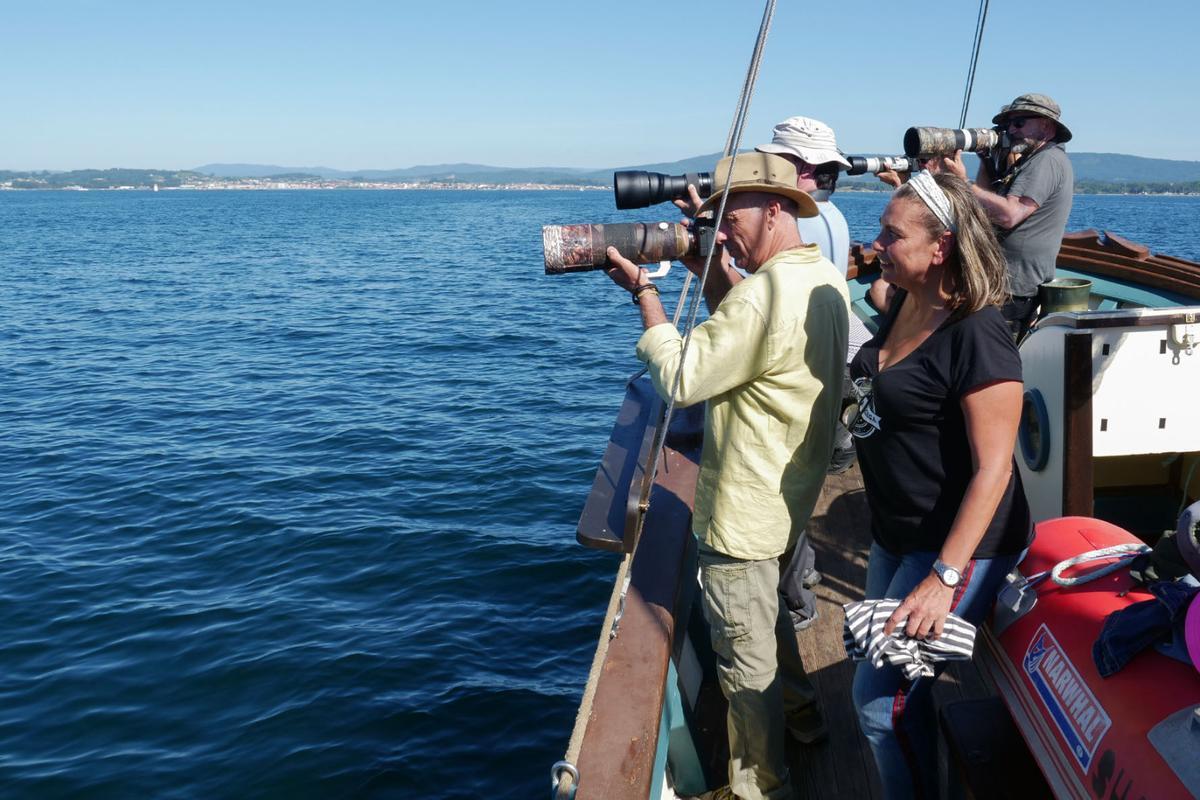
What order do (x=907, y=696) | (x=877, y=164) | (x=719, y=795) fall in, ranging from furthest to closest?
(x=877, y=164)
(x=719, y=795)
(x=907, y=696)

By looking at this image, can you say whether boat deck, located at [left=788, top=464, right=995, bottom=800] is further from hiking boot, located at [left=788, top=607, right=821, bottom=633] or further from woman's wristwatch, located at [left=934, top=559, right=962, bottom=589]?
woman's wristwatch, located at [left=934, top=559, right=962, bottom=589]

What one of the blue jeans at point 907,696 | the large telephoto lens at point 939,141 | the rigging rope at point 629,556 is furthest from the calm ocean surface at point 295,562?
the large telephoto lens at point 939,141

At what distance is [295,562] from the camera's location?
7746mm

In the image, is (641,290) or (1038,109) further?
(1038,109)

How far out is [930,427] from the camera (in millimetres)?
1928

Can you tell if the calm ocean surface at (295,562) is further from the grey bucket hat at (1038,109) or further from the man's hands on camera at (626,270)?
the grey bucket hat at (1038,109)

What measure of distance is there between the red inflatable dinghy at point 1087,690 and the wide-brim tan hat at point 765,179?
1046 millimetres

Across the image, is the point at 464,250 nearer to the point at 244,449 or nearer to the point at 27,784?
the point at 244,449

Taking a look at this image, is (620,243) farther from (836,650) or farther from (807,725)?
(836,650)

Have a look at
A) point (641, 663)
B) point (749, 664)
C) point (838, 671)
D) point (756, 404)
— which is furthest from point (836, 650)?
point (756, 404)

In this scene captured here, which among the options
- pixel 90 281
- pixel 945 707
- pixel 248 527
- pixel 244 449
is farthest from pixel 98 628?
pixel 90 281

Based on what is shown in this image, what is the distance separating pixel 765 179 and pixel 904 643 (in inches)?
43.2

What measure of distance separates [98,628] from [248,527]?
1827 mm

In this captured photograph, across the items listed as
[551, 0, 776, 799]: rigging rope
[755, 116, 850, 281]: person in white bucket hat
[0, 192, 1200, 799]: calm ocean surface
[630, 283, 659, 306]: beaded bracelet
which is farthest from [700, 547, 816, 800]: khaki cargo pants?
[0, 192, 1200, 799]: calm ocean surface
